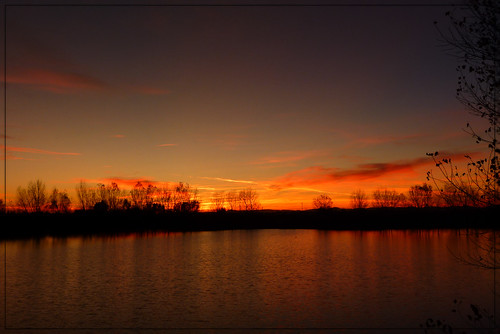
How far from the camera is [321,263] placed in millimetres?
41875

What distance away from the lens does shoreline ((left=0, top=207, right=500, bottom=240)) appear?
88.5 m

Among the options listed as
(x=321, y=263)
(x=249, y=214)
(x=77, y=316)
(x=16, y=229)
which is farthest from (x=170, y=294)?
(x=249, y=214)

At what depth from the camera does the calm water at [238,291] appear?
67.4 ft

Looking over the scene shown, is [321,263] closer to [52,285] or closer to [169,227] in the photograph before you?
[52,285]

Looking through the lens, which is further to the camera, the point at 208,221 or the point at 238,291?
the point at 208,221

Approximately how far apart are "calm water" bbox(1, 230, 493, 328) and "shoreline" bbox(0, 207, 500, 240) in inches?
1762

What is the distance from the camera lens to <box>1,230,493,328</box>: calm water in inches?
809

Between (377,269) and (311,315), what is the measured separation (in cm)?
1820

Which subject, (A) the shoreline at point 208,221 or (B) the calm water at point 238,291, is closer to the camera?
(B) the calm water at point 238,291

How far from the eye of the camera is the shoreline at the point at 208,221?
88.5 meters

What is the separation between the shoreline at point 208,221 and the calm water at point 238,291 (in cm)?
4476

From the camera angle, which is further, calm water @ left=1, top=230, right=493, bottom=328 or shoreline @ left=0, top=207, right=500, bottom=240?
shoreline @ left=0, top=207, right=500, bottom=240

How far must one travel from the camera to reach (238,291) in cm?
2764

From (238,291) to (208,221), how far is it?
11534 centimetres
